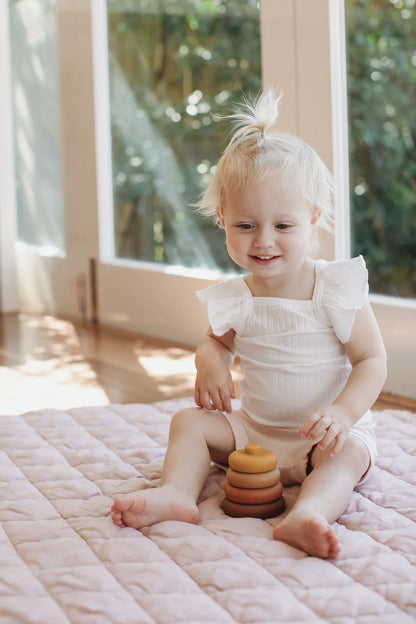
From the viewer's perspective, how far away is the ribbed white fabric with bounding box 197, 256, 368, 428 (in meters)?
1.26

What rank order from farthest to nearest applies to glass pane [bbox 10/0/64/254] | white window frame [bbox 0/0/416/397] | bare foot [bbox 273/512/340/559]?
glass pane [bbox 10/0/64/254], white window frame [bbox 0/0/416/397], bare foot [bbox 273/512/340/559]

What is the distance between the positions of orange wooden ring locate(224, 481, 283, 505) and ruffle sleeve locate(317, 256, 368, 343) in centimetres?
25

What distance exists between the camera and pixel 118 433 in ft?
5.02

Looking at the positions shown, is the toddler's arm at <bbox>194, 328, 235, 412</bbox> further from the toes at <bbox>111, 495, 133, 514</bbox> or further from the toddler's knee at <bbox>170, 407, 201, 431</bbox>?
the toes at <bbox>111, 495, 133, 514</bbox>

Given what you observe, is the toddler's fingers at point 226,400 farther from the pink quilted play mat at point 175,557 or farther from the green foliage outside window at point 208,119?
the green foliage outside window at point 208,119

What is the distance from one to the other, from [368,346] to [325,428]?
187 millimetres

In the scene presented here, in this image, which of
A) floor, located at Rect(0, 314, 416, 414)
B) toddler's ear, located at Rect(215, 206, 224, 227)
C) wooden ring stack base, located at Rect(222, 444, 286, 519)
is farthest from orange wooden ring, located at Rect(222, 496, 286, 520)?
floor, located at Rect(0, 314, 416, 414)

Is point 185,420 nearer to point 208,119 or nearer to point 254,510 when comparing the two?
point 254,510

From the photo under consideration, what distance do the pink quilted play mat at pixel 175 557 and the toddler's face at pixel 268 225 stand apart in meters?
0.34

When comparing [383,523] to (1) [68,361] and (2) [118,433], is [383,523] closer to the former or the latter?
(2) [118,433]

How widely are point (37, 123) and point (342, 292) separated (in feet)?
6.81

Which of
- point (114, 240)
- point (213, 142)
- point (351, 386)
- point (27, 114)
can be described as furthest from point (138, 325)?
point (351, 386)

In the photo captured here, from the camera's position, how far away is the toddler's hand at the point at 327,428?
1097 millimetres

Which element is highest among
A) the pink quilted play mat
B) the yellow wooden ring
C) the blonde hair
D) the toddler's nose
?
the blonde hair
